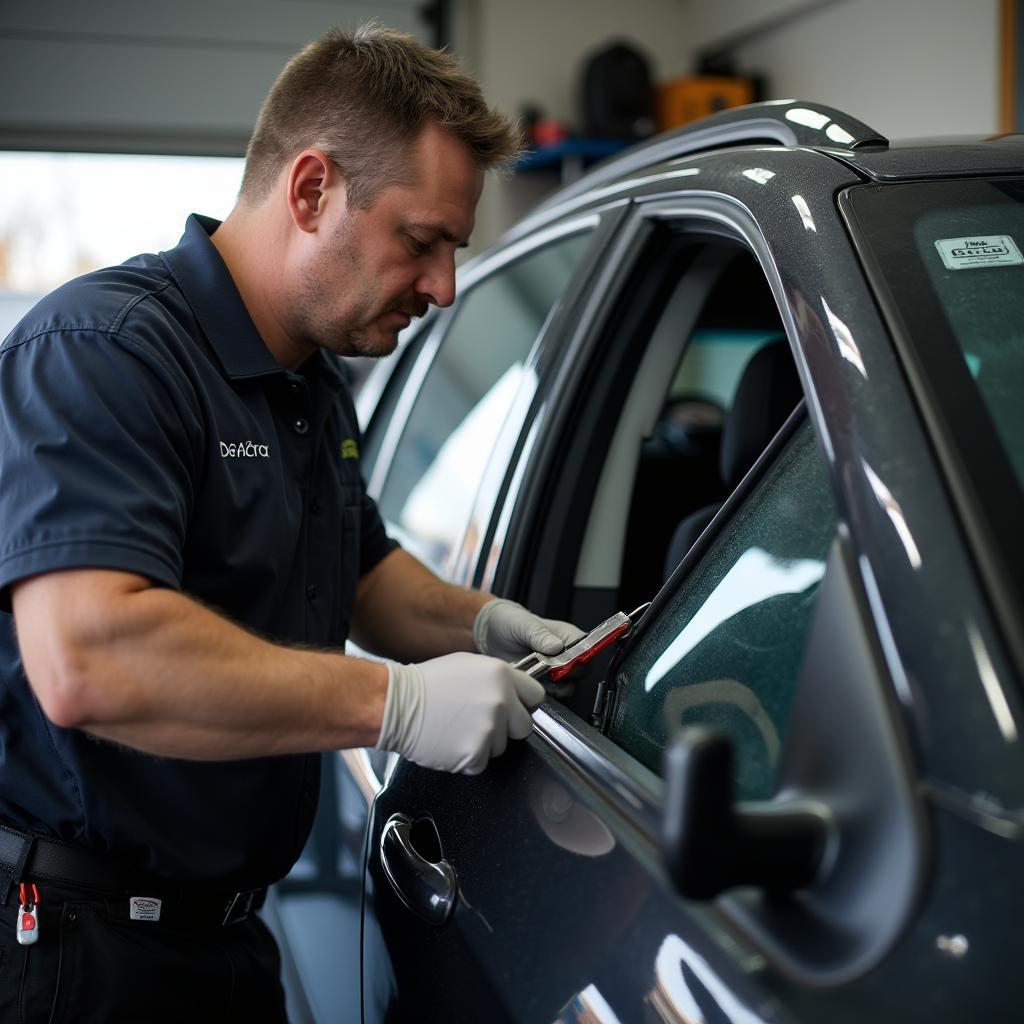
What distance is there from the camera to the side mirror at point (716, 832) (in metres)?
0.67

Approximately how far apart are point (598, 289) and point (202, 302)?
520mm

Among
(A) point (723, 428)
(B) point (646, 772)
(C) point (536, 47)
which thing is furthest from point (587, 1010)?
(C) point (536, 47)

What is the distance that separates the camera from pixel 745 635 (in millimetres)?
1044

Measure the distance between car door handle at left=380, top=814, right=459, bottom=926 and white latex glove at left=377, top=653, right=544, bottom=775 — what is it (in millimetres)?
108

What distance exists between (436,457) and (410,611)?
558 mm

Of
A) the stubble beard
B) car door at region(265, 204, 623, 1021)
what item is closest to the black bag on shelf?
car door at region(265, 204, 623, 1021)

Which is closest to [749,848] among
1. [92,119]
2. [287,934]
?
[287,934]

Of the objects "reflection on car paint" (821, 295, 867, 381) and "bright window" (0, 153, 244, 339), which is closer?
"reflection on car paint" (821, 295, 867, 381)

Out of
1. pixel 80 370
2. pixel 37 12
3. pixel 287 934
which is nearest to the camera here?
pixel 80 370

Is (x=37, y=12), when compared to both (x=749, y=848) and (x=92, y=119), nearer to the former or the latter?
(x=92, y=119)

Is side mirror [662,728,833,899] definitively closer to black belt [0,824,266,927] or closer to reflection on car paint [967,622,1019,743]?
reflection on car paint [967,622,1019,743]

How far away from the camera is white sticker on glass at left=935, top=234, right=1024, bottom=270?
1.04m

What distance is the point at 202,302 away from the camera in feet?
4.50

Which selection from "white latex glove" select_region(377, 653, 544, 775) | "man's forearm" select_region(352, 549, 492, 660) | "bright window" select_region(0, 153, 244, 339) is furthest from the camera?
"bright window" select_region(0, 153, 244, 339)
